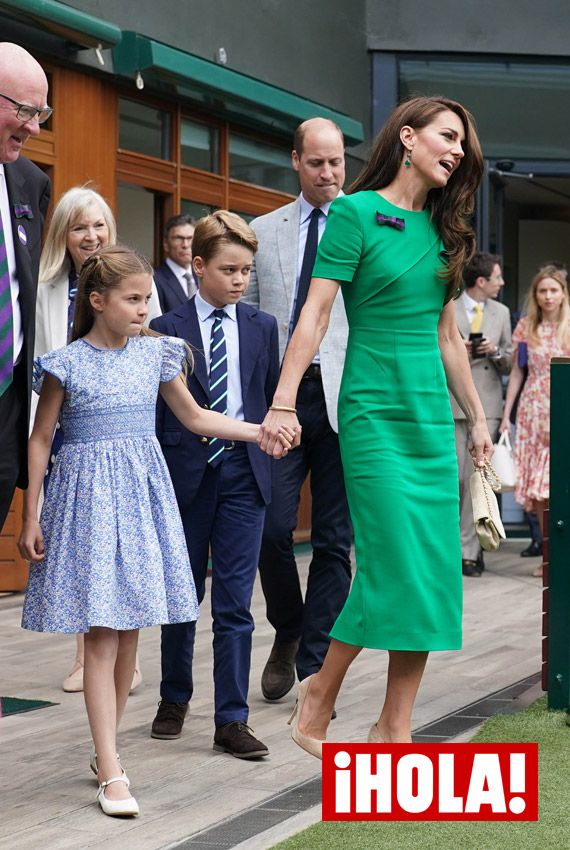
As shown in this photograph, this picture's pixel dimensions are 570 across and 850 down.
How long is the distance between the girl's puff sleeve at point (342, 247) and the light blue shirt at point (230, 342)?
0.80 m

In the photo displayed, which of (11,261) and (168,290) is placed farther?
(168,290)

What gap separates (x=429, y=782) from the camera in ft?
12.3

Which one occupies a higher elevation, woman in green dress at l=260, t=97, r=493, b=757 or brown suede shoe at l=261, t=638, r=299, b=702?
woman in green dress at l=260, t=97, r=493, b=757

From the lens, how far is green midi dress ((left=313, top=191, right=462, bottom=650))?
4152 mm

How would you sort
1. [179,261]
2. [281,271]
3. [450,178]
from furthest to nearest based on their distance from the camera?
[179,261] < [281,271] < [450,178]

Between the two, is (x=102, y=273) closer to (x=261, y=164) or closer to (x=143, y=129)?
(x=143, y=129)

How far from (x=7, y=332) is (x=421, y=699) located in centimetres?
260

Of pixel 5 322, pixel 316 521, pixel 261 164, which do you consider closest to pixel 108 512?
pixel 5 322

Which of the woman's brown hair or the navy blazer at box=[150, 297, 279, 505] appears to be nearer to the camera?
the woman's brown hair

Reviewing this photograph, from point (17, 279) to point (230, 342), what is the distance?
4.23ft

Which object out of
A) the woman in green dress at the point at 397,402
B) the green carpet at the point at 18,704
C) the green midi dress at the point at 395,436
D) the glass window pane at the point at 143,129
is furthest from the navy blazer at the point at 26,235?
the glass window pane at the point at 143,129

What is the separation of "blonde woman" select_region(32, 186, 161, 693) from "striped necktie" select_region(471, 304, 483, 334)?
4609 millimetres

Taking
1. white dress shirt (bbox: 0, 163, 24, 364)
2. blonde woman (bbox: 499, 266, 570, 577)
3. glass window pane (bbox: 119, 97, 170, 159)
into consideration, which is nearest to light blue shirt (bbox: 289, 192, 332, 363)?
white dress shirt (bbox: 0, 163, 24, 364)

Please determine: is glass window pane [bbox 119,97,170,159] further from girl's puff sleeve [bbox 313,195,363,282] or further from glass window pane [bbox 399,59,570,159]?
girl's puff sleeve [bbox 313,195,363,282]
